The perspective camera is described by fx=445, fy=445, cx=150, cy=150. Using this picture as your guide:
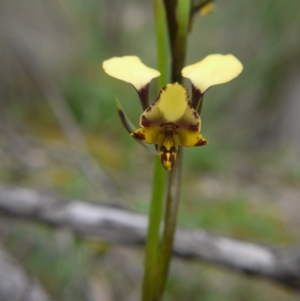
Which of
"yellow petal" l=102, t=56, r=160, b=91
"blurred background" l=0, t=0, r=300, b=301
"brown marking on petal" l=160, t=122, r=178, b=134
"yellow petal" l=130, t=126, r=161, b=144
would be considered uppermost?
"blurred background" l=0, t=0, r=300, b=301

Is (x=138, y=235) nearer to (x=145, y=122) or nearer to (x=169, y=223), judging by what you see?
(x=169, y=223)

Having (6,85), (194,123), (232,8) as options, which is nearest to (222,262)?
(194,123)

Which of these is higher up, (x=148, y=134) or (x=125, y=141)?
(x=125, y=141)

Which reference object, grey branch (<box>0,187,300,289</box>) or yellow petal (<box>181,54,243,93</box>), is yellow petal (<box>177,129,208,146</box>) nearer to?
yellow petal (<box>181,54,243,93</box>)

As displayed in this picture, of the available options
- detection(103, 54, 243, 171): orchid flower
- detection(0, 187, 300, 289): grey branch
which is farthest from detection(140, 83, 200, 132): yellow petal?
detection(0, 187, 300, 289): grey branch

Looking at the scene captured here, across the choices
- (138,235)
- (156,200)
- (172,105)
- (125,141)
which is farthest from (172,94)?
(125,141)

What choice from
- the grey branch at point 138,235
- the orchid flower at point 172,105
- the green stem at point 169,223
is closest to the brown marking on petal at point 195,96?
the orchid flower at point 172,105

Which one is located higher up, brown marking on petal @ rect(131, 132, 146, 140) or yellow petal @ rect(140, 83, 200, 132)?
yellow petal @ rect(140, 83, 200, 132)
